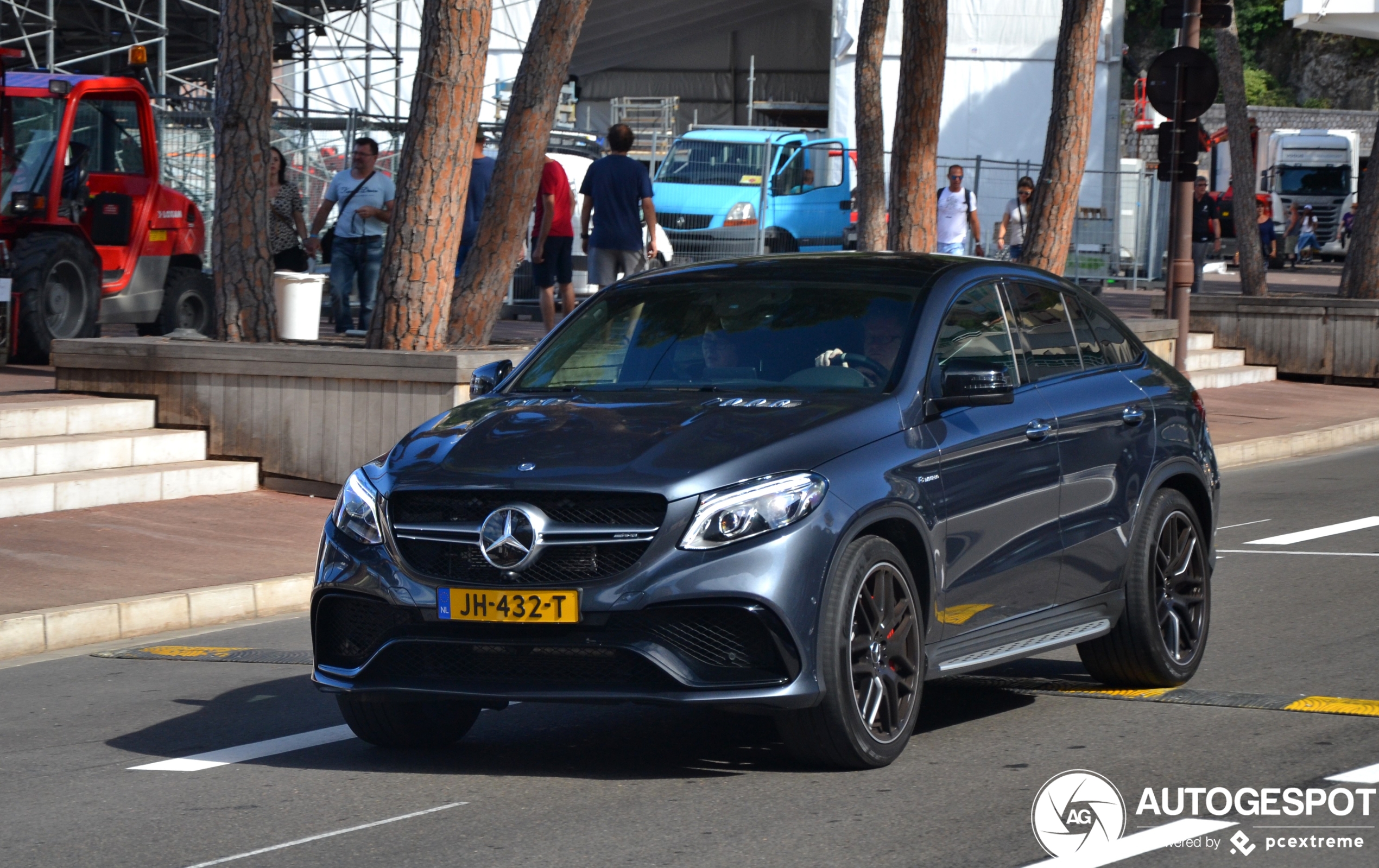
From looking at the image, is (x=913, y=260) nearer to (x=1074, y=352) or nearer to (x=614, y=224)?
(x=1074, y=352)

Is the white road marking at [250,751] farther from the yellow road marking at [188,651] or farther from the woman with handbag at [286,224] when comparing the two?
the woman with handbag at [286,224]

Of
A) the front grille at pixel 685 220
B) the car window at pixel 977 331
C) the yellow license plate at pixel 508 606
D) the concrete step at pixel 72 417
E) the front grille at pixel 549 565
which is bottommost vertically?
the concrete step at pixel 72 417

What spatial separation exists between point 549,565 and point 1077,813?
5.44 ft

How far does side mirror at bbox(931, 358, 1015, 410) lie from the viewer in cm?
627

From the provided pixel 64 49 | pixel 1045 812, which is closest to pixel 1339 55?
pixel 64 49

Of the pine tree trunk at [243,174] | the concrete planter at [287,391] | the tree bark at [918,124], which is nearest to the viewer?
the concrete planter at [287,391]

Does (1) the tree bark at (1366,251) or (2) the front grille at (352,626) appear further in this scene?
(1) the tree bark at (1366,251)

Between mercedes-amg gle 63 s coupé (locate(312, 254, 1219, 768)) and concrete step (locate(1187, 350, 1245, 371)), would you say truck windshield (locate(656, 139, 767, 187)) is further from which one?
mercedes-amg gle 63 s coupé (locate(312, 254, 1219, 768))

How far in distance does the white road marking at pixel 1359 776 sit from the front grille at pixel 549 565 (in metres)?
2.19

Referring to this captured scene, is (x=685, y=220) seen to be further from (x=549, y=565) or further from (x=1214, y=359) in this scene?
(x=549, y=565)

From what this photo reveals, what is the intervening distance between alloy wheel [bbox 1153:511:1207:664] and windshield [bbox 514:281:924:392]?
154cm

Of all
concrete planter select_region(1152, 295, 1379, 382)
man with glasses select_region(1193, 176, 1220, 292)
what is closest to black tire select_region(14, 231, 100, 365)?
concrete planter select_region(1152, 295, 1379, 382)

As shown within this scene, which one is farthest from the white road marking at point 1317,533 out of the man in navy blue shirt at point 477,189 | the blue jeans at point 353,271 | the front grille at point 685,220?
the front grille at point 685,220

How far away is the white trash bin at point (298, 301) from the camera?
17.3m
